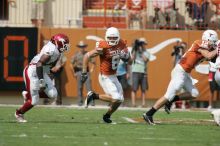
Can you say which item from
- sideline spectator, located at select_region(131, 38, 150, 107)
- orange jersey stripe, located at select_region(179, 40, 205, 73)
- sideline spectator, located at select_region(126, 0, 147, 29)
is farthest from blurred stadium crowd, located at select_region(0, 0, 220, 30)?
orange jersey stripe, located at select_region(179, 40, 205, 73)

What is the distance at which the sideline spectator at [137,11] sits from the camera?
66.9ft

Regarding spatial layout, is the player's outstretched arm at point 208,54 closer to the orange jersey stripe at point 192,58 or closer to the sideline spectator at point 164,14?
the orange jersey stripe at point 192,58

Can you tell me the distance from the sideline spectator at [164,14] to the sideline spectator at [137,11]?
1.16 feet

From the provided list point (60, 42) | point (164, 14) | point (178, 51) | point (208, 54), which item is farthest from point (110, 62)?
point (164, 14)

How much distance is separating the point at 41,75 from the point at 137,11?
8.81 meters

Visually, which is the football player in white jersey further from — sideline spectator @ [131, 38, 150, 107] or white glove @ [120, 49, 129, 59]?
sideline spectator @ [131, 38, 150, 107]

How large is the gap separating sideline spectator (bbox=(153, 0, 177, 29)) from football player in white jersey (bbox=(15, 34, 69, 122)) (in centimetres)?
849

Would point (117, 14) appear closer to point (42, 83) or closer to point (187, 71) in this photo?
Answer: point (187, 71)

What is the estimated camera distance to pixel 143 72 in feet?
64.0

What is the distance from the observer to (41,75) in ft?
39.7

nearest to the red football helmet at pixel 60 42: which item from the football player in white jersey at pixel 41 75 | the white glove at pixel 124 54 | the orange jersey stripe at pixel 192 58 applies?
the football player in white jersey at pixel 41 75

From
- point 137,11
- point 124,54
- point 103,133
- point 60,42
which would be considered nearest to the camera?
point 103,133

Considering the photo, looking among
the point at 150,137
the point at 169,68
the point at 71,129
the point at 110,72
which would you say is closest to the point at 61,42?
the point at 110,72

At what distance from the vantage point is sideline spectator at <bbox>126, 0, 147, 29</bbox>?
20.4 meters
